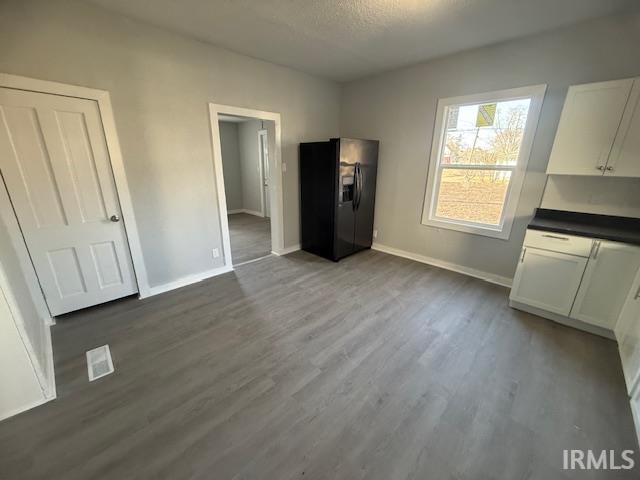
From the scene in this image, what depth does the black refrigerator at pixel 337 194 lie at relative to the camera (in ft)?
11.6

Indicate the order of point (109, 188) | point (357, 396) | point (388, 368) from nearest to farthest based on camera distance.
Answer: point (357, 396)
point (388, 368)
point (109, 188)

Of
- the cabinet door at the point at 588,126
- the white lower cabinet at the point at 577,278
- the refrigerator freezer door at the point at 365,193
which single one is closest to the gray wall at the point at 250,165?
the refrigerator freezer door at the point at 365,193

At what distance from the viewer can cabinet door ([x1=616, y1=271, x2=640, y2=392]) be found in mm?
1750

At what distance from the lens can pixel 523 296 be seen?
8.54 feet

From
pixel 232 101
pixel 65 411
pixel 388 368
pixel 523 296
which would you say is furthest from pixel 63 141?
pixel 523 296

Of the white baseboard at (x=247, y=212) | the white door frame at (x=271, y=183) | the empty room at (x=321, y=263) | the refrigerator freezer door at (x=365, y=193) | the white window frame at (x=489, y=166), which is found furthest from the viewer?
the white baseboard at (x=247, y=212)

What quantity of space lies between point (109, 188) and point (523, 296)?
14.2ft

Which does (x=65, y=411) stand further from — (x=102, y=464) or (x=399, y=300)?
(x=399, y=300)

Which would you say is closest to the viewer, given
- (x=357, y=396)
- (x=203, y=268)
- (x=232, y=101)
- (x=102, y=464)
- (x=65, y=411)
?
(x=102, y=464)

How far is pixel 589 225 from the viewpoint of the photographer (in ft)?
8.14

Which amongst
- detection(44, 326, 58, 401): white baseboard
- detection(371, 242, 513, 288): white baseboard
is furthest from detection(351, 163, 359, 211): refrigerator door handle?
detection(44, 326, 58, 401): white baseboard

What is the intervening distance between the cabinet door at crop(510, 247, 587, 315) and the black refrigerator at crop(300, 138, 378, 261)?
2.13m

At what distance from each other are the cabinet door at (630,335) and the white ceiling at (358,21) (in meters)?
2.39

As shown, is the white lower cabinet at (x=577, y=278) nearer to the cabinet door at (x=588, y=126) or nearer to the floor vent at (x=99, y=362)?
the cabinet door at (x=588, y=126)
